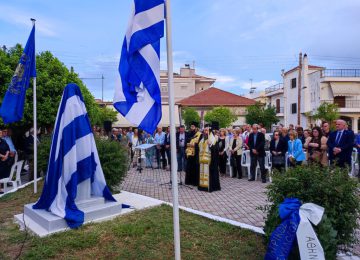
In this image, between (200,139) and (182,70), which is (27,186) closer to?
(200,139)

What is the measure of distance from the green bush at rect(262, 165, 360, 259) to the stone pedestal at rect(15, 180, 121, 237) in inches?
117

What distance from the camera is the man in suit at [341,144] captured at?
7.86m

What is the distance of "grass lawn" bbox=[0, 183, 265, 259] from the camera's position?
164 inches

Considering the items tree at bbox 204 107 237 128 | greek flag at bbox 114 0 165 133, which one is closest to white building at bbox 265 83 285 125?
tree at bbox 204 107 237 128

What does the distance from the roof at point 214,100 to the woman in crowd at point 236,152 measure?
34.0m

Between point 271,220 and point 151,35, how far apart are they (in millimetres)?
2566

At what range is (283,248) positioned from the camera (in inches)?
132

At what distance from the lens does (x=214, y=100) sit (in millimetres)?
47062

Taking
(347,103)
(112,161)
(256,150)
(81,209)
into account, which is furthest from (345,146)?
(347,103)

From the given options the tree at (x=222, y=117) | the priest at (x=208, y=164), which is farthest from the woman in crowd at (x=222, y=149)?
the tree at (x=222, y=117)

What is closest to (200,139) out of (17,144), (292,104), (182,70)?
(17,144)

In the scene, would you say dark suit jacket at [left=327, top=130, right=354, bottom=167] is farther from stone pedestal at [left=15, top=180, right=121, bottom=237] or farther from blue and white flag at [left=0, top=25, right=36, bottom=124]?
blue and white flag at [left=0, top=25, right=36, bottom=124]

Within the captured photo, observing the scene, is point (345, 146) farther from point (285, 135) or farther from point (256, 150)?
point (256, 150)

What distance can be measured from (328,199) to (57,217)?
3.99m
